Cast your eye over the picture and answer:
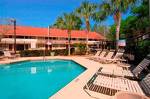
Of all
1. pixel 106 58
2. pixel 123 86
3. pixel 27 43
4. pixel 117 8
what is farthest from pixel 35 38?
pixel 123 86

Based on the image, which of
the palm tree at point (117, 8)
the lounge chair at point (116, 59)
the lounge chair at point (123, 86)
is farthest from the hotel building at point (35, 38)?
the lounge chair at point (123, 86)

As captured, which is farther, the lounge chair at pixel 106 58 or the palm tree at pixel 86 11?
the palm tree at pixel 86 11

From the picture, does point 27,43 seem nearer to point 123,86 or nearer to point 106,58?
point 106,58

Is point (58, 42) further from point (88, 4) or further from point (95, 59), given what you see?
point (95, 59)

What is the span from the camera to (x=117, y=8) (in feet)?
84.2

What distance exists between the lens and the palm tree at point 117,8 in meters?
24.9

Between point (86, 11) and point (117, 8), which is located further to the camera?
point (86, 11)

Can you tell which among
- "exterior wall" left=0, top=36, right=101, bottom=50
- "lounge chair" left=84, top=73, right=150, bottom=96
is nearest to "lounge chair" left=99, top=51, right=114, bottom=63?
"lounge chair" left=84, top=73, right=150, bottom=96

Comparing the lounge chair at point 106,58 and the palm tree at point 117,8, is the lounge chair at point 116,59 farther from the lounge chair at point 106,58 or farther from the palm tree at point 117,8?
the palm tree at point 117,8

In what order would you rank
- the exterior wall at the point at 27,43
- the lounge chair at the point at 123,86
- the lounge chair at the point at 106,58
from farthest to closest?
the exterior wall at the point at 27,43, the lounge chair at the point at 106,58, the lounge chair at the point at 123,86

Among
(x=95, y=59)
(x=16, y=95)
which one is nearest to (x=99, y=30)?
(x=95, y=59)

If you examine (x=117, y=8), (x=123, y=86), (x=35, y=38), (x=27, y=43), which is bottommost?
(x=123, y=86)

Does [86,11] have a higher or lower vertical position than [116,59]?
higher

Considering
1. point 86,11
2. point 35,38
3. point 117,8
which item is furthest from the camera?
point 35,38
